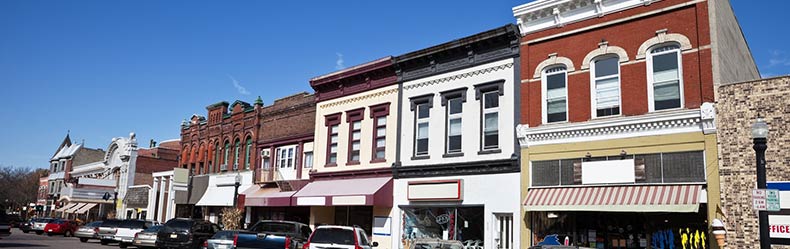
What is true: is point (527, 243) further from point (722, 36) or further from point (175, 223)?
point (175, 223)

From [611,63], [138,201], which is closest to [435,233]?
[611,63]

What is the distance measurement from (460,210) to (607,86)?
6777mm

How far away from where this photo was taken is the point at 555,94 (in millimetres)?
19359

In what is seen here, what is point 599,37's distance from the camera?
18484 millimetres

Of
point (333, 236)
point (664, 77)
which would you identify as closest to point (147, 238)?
point (333, 236)

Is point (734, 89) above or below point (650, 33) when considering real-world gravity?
below

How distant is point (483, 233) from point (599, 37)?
7.45m

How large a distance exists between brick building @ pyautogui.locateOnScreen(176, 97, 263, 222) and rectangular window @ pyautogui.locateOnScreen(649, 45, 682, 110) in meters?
22.0

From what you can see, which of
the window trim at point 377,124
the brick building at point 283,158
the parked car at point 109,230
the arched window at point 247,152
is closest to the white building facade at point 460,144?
the window trim at point 377,124

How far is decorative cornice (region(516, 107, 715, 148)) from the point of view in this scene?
52.6 ft

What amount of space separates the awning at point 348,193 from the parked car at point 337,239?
603cm

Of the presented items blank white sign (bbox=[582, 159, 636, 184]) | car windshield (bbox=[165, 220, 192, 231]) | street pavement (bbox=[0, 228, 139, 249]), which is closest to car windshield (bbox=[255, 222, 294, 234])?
car windshield (bbox=[165, 220, 192, 231])

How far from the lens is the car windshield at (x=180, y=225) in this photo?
2295 centimetres

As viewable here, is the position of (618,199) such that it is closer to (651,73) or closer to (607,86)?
(607,86)
